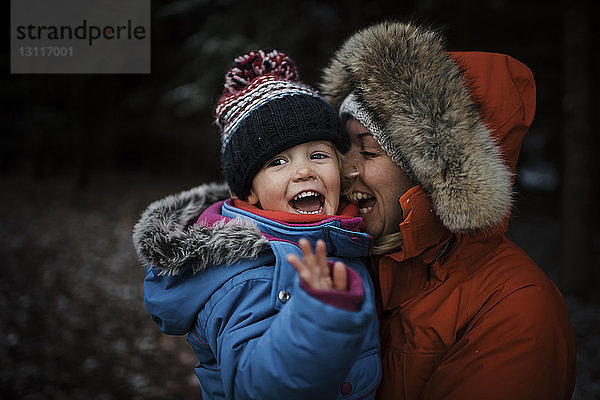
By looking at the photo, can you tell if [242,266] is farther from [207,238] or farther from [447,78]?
[447,78]

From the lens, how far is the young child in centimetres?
135

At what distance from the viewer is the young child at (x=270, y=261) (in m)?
1.35

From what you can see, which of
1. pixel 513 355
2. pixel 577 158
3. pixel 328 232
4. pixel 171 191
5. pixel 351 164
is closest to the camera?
pixel 513 355

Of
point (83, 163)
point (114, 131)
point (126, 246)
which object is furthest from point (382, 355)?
point (114, 131)

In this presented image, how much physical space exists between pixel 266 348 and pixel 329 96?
1.63 metres

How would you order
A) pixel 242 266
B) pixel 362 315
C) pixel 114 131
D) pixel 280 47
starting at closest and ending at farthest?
pixel 362 315
pixel 242 266
pixel 280 47
pixel 114 131

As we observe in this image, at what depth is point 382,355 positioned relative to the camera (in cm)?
208

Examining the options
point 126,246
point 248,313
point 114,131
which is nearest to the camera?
point 248,313

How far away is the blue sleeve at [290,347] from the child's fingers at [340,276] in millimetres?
73

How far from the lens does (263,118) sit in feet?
6.87

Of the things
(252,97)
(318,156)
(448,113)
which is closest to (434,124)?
(448,113)

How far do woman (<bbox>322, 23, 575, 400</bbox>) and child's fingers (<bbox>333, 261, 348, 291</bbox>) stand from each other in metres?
0.71

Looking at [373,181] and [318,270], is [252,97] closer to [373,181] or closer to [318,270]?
[373,181]

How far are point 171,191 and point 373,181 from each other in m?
13.7
